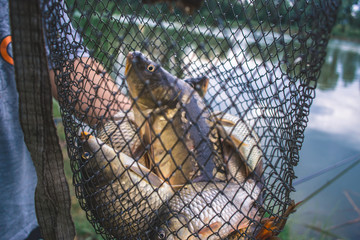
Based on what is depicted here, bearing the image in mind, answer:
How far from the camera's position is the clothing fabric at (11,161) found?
1341mm

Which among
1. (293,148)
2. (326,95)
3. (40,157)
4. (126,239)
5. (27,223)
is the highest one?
(326,95)

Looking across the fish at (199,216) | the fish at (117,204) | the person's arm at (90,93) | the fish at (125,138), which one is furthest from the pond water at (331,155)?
the person's arm at (90,93)

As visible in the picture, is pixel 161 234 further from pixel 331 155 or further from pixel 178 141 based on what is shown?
pixel 331 155

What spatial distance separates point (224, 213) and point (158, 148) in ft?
1.57

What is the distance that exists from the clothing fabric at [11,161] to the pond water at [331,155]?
2.47 meters

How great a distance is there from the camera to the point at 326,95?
761cm

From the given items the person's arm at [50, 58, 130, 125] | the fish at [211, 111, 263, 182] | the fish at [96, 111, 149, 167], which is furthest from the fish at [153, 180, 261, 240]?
the person's arm at [50, 58, 130, 125]

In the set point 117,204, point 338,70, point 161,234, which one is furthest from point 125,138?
point 338,70

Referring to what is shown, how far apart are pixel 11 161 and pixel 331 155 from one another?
16.3 ft

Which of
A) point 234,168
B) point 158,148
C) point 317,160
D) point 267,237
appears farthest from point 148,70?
point 317,160

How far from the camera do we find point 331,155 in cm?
485

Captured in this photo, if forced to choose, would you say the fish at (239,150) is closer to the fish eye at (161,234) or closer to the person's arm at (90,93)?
the fish eye at (161,234)

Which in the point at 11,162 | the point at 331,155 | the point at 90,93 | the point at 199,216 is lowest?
the point at 11,162

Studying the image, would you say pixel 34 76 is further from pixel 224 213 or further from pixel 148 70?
pixel 224 213
